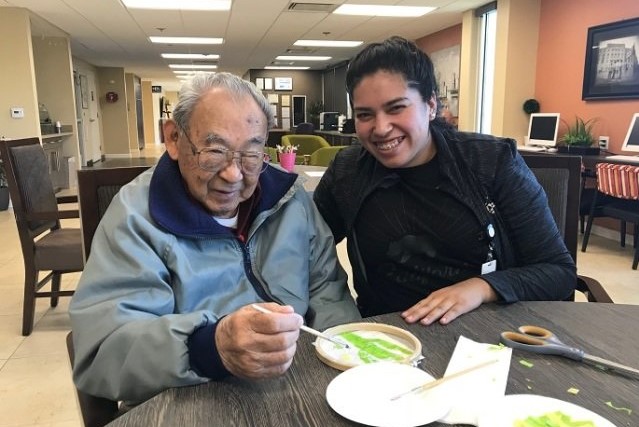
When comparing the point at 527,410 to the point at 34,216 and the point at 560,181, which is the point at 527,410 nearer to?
the point at 560,181

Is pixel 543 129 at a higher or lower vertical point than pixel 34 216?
higher

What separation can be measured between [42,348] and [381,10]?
606 cm

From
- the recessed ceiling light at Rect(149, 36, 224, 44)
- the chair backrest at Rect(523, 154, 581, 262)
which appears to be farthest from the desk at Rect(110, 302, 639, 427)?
the recessed ceiling light at Rect(149, 36, 224, 44)

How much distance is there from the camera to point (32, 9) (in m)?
6.94

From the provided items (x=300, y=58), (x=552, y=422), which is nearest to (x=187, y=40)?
(x=300, y=58)

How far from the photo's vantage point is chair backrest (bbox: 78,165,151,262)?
56.9 inches

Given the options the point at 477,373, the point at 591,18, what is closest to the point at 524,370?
the point at 477,373

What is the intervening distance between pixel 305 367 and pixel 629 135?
508 centimetres

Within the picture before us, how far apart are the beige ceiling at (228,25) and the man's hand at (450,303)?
593cm

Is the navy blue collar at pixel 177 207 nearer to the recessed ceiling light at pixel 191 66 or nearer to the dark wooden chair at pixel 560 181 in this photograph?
the dark wooden chair at pixel 560 181

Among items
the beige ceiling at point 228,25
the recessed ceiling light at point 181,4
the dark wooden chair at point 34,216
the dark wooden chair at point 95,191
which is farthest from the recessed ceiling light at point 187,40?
the dark wooden chair at point 95,191

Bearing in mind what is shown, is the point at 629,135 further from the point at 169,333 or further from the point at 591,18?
the point at 169,333

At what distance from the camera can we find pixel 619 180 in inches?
162

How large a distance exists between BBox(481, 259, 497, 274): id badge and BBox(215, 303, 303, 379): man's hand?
2.34 feet
